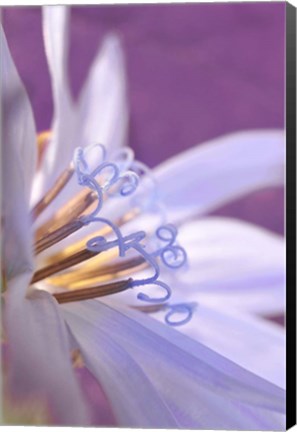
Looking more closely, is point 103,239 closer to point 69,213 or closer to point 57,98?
point 69,213

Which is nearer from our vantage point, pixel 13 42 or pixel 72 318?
pixel 72 318

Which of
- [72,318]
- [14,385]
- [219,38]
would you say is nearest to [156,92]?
[219,38]

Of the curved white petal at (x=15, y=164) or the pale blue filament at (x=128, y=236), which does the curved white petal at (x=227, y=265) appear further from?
the curved white petal at (x=15, y=164)

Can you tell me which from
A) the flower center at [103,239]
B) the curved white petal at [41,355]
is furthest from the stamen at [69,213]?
the curved white petal at [41,355]

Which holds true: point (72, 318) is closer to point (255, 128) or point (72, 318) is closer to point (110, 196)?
point (110, 196)

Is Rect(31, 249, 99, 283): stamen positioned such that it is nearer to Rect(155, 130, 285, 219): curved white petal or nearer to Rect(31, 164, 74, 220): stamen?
Rect(31, 164, 74, 220): stamen
